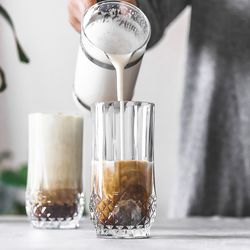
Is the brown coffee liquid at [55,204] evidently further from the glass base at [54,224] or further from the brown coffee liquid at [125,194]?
the brown coffee liquid at [125,194]

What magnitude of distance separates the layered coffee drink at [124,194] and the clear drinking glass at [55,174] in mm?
160

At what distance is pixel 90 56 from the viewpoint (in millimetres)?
1048

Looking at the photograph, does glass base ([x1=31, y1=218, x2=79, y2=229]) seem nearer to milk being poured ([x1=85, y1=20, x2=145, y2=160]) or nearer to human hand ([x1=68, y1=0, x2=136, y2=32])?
milk being poured ([x1=85, y1=20, x2=145, y2=160])

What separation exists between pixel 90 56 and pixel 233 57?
690 mm

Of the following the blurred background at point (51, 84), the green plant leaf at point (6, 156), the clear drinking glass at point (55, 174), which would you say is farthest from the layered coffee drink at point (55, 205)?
the green plant leaf at point (6, 156)

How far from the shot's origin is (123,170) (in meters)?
0.92

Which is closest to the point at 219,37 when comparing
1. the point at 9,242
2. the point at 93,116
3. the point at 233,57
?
the point at 233,57

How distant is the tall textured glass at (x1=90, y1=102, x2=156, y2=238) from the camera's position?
918 millimetres

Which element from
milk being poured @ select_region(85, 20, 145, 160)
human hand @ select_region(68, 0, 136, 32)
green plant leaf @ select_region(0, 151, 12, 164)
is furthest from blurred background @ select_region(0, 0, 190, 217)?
milk being poured @ select_region(85, 20, 145, 160)

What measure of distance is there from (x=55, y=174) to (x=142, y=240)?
0.82 ft

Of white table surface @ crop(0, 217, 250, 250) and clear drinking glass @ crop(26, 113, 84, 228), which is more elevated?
clear drinking glass @ crop(26, 113, 84, 228)

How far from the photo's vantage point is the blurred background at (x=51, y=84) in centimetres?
217

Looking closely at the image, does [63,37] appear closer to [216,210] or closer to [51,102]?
Answer: [51,102]

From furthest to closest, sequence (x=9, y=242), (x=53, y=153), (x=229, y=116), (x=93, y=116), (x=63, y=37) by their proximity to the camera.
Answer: (x=63, y=37) < (x=229, y=116) < (x=53, y=153) < (x=93, y=116) < (x=9, y=242)
